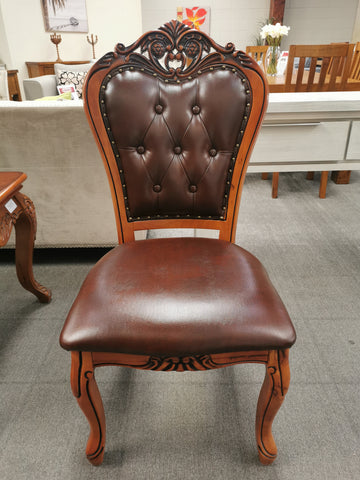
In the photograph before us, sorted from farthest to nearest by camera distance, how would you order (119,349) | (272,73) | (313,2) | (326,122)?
(313,2) < (272,73) < (326,122) < (119,349)

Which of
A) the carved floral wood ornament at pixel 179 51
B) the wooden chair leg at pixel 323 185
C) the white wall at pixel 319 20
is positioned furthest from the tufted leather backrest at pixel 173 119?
the white wall at pixel 319 20

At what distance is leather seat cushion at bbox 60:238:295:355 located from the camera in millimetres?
720

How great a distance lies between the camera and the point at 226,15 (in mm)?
5867

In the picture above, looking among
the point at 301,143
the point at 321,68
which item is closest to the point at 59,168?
the point at 301,143

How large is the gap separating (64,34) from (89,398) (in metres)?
5.81

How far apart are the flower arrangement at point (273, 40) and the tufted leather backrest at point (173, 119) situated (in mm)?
2498

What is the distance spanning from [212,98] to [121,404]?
98 cm

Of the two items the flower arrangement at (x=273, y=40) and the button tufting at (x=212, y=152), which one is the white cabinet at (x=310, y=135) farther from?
the flower arrangement at (x=273, y=40)

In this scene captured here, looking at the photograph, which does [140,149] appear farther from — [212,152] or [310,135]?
[310,135]

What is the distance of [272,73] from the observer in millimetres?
3348

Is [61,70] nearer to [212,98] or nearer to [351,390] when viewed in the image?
[212,98]

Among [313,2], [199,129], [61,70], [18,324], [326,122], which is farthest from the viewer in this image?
[313,2]

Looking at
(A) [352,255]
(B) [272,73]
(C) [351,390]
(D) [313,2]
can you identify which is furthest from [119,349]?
(D) [313,2]

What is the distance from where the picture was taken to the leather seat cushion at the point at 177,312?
2.36ft
